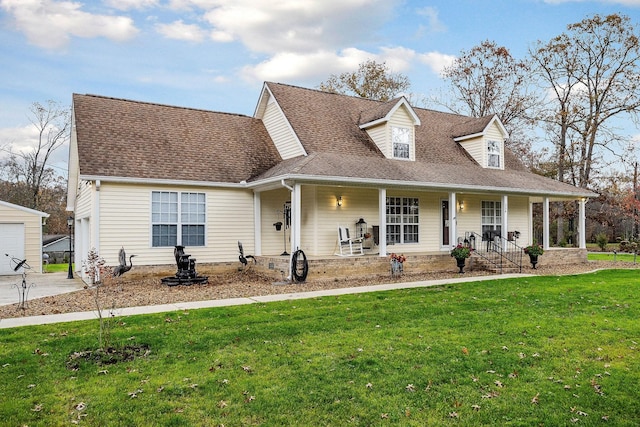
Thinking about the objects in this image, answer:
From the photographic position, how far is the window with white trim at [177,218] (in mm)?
13930

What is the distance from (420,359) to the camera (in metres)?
5.71

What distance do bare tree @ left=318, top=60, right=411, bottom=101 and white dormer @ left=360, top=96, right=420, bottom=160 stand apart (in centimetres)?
1552

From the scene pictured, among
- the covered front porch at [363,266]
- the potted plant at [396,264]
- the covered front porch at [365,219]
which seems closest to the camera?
the covered front porch at [363,266]

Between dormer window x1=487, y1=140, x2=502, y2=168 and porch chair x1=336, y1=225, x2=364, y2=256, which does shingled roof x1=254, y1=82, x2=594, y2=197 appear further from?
porch chair x1=336, y1=225, x2=364, y2=256

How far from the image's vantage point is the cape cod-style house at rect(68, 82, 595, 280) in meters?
13.6

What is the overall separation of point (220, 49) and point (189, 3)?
3.54 metres

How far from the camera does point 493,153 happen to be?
20391 mm

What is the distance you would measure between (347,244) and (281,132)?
485cm

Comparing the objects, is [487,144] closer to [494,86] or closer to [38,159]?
[494,86]

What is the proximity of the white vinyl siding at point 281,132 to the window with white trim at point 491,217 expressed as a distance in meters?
8.65

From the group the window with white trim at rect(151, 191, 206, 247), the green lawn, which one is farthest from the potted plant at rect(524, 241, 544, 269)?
the window with white trim at rect(151, 191, 206, 247)

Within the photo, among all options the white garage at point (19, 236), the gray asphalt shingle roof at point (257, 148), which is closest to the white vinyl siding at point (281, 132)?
the gray asphalt shingle roof at point (257, 148)

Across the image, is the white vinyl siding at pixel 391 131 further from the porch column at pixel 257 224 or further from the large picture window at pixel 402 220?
the porch column at pixel 257 224

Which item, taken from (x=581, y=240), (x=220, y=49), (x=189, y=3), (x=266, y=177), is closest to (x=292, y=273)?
(x=266, y=177)
